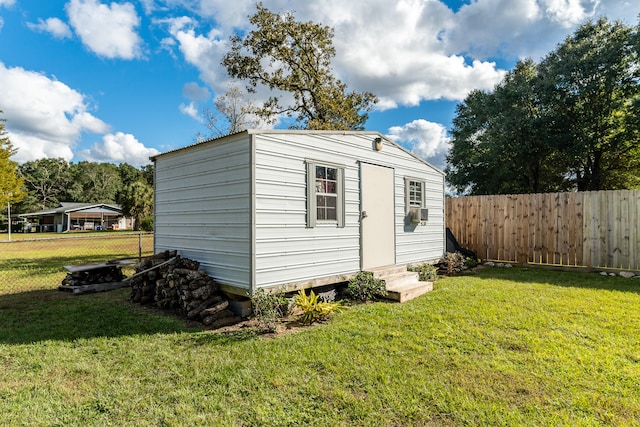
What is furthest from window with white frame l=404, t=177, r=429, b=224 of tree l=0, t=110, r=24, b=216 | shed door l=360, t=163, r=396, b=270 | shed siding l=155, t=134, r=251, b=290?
tree l=0, t=110, r=24, b=216

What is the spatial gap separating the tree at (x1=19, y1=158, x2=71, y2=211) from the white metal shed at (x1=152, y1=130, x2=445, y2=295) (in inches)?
2031

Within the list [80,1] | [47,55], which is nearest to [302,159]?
[80,1]

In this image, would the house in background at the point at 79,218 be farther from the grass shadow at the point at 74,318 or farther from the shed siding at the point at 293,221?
the shed siding at the point at 293,221

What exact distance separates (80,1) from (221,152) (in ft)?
18.7

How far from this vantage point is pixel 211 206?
527cm

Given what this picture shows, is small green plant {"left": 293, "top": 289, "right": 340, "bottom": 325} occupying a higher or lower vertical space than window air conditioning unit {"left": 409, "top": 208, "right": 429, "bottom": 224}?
lower

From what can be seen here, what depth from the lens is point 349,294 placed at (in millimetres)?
5914

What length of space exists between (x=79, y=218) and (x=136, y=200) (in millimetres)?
9843

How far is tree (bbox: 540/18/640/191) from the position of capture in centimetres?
1312

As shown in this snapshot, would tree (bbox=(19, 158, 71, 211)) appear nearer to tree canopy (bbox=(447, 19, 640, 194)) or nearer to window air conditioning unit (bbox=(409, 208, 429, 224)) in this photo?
window air conditioning unit (bbox=(409, 208, 429, 224))

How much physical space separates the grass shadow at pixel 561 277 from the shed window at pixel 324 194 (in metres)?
4.42

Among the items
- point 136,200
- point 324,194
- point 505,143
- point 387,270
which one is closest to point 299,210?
point 324,194

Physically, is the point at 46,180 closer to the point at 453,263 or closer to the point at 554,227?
the point at 453,263

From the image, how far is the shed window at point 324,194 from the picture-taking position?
5324 millimetres
